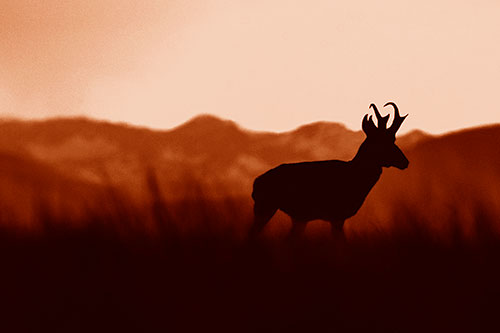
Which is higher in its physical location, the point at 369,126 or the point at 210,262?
the point at 369,126

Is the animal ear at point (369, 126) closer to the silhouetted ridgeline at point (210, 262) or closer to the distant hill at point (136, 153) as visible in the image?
the distant hill at point (136, 153)

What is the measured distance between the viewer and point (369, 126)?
4711 mm

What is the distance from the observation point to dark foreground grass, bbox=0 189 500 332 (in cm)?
201

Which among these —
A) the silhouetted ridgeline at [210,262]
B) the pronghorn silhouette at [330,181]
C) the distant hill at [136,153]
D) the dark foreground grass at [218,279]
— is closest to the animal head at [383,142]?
the pronghorn silhouette at [330,181]

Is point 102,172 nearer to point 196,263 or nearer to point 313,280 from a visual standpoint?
point 196,263

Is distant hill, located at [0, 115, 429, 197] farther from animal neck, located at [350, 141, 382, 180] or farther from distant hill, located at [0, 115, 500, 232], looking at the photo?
animal neck, located at [350, 141, 382, 180]

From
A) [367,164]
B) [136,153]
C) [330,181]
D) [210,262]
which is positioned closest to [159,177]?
[136,153]

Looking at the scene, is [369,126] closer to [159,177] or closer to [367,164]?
[367,164]

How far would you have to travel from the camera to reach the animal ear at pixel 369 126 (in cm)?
471

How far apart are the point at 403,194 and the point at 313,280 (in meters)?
0.87

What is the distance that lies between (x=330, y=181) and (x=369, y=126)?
579 mm

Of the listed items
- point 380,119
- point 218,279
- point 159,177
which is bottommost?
point 218,279

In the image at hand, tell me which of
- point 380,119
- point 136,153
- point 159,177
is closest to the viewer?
point 159,177

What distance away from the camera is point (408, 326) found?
2.02m
